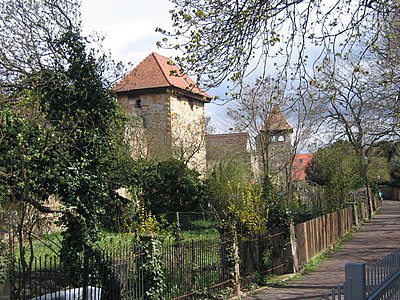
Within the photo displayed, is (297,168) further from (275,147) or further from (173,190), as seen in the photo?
(173,190)

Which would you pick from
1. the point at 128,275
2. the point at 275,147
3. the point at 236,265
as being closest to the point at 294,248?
the point at 236,265

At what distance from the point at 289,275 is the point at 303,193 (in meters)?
14.7

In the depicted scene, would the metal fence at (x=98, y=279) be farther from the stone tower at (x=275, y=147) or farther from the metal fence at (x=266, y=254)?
the stone tower at (x=275, y=147)

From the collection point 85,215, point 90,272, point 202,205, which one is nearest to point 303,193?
point 202,205

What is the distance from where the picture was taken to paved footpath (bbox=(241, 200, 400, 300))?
13.0 meters

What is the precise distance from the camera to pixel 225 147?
35312 millimetres

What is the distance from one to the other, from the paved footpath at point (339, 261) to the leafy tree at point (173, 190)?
7.94 m

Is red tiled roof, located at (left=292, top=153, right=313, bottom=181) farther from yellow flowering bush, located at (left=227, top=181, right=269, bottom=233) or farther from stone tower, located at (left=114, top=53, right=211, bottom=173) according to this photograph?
yellow flowering bush, located at (left=227, top=181, right=269, bottom=233)

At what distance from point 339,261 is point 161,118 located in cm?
1998

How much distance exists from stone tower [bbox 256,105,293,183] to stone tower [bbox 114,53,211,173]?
3.76m

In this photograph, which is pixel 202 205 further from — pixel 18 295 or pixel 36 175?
pixel 18 295

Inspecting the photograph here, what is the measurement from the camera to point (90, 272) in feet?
31.2

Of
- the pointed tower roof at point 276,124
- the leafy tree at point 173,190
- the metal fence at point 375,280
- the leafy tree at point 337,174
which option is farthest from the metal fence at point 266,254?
the pointed tower roof at point 276,124

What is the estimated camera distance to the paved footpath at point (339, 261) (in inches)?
514
